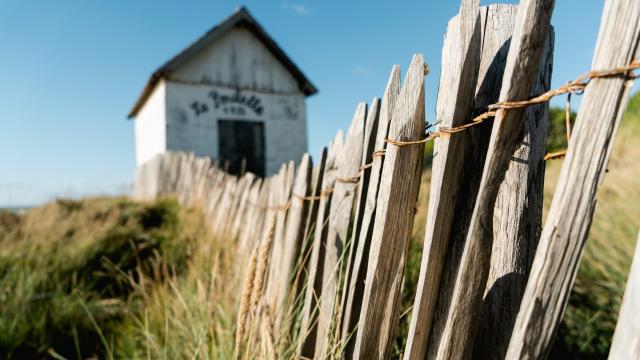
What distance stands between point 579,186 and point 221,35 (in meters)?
12.3

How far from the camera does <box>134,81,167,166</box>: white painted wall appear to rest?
37.3 feet

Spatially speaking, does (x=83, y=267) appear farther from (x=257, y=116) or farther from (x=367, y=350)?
(x=257, y=116)

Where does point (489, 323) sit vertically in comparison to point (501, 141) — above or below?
below

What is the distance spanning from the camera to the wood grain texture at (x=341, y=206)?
6.11 ft

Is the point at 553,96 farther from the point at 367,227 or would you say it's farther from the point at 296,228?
the point at 296,228

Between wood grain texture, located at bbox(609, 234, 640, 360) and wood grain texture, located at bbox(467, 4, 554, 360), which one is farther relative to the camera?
wood grain texture, located at bbox(467, 4, 554, 360)

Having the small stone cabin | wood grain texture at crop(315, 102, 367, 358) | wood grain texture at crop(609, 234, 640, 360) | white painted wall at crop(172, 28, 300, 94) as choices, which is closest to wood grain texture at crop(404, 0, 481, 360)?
wood grain texture at crop(609, 234, 640, 360)

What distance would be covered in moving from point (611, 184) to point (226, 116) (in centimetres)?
969

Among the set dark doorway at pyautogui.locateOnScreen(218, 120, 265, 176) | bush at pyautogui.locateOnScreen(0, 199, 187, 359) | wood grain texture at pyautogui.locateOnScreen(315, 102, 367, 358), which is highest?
wood grain texture at pyautogui.locateOnScreen(315, 102, 367, 358)

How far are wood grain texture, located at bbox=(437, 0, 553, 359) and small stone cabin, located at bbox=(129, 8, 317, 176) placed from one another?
1078cm

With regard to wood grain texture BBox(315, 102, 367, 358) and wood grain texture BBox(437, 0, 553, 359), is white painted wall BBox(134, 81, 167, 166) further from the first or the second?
wood grain texture BBox(437, 0, 553, 359)

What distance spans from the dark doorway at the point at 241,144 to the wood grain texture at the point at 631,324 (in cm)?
1152

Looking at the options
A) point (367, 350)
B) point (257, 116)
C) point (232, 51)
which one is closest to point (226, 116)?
point (257, 116)

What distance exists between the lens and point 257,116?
1228cm
